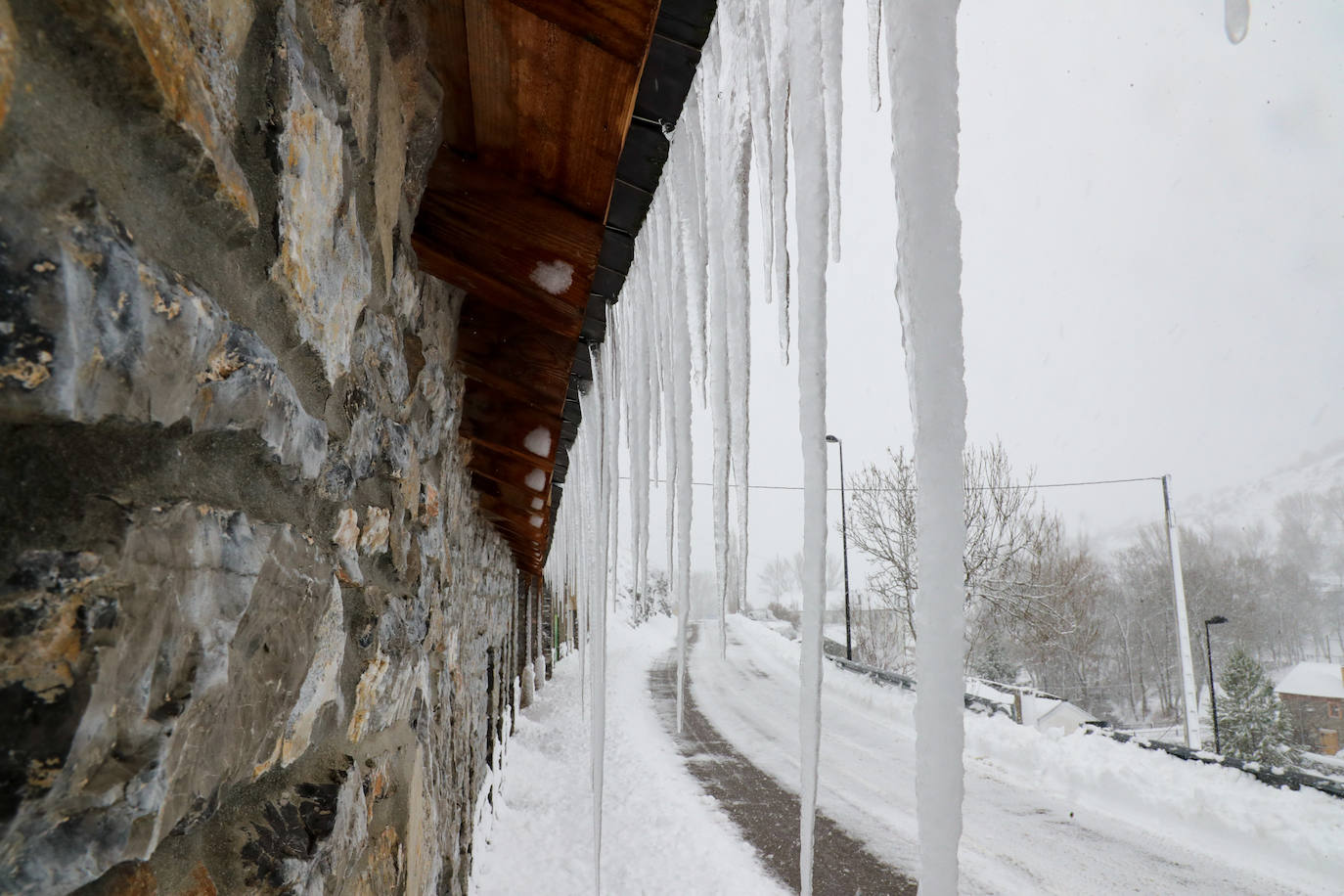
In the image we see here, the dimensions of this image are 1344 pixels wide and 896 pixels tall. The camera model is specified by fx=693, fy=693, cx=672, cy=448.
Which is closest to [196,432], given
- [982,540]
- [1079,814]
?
[1079,814]

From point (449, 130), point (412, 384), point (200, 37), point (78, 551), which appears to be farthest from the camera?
point (412, 384)

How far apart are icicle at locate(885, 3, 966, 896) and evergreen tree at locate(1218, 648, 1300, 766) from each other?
17.7m

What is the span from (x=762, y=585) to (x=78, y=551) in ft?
153

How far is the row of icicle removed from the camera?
0.51 m

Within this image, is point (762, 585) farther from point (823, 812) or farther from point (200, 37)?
point (200, 37)

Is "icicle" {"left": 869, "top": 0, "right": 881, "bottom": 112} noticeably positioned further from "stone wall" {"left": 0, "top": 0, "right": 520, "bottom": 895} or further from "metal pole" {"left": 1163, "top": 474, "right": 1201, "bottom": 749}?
"metal pole" {"left": 1163, "top": 474, "right": 1201, "bottom": 749}

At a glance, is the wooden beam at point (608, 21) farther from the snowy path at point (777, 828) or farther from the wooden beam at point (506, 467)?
the snowy path at point (777, 828)

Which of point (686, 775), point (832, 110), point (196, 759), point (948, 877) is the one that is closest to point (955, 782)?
point (948, 877)

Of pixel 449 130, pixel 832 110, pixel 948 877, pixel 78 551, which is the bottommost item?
pixel 948 877

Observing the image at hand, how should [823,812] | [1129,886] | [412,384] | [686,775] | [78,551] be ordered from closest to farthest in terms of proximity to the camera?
[78,551]
[412,384]
[1129,886]
[823,812]
[686,775]

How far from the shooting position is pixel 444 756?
1.99 meters

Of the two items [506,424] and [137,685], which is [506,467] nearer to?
[506,424]

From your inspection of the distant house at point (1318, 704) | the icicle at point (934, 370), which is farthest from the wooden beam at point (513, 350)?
the distant house at point (1318, 704)

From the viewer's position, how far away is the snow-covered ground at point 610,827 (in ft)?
12.8
